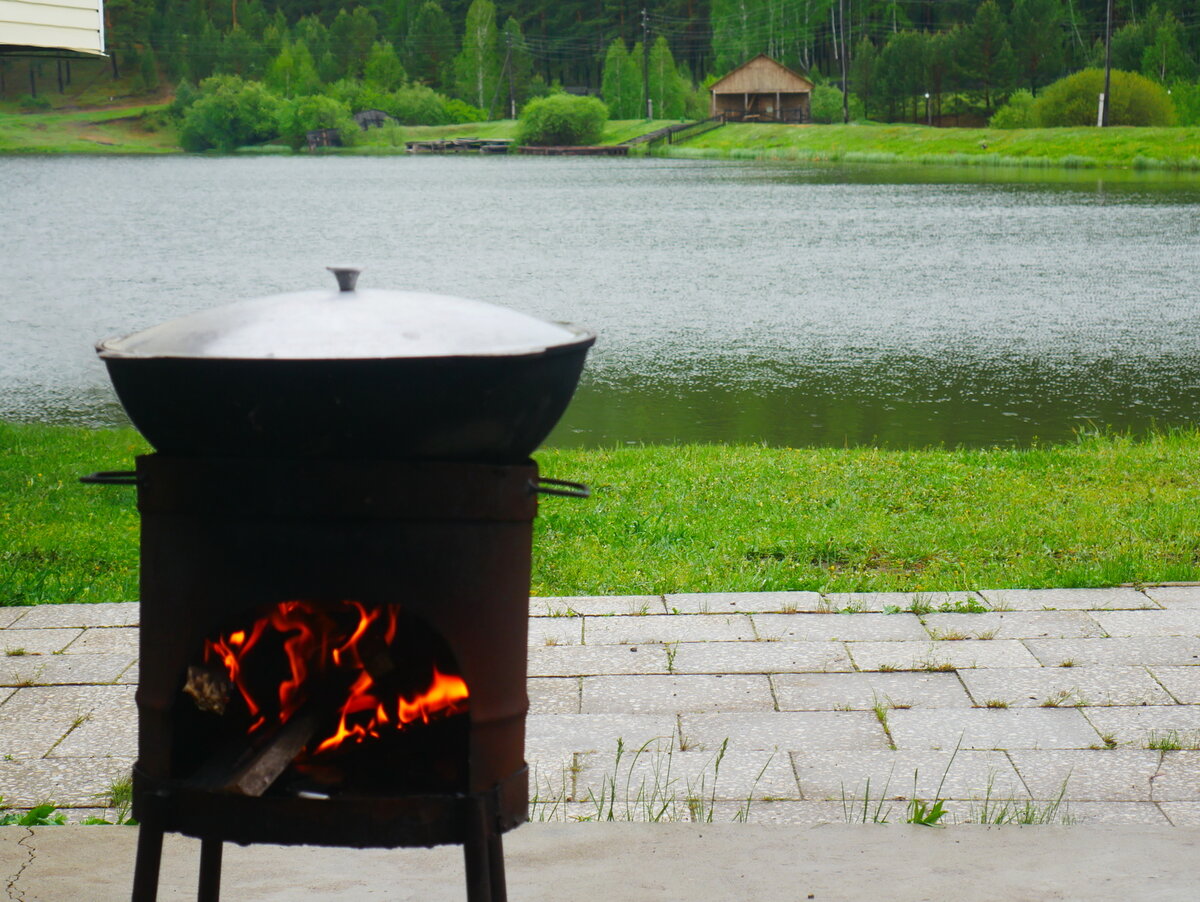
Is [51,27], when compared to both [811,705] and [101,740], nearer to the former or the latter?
[101,740]

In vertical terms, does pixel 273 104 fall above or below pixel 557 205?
above

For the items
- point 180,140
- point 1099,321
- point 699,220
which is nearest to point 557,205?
point 699,220

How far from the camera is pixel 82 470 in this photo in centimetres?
744

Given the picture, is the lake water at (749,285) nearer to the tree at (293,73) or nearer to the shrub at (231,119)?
the shrub at (231,119)

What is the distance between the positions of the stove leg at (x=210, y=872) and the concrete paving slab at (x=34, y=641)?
2012 mm

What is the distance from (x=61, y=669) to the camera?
3.90 metres

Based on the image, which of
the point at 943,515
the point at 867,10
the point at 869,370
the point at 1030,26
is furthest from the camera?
the point at 867,10

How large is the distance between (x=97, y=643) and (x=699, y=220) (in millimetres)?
29147

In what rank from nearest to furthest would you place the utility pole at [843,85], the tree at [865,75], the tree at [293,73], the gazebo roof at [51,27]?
the gazebo roof at [51,27], the utility pole at [843,85], the tree at [865,75], the tree at [293,73]

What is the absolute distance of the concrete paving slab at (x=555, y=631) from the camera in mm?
4129

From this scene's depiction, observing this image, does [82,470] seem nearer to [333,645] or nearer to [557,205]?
[333,645]

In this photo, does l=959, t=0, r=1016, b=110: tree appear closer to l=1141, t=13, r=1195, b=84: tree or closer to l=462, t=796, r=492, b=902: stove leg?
l=1141, t=13, r=1195, b=84: tree

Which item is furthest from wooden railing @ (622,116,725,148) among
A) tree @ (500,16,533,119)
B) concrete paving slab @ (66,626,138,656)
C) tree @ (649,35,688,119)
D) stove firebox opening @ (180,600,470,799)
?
stove firebox opening @ (180,600,470,799)

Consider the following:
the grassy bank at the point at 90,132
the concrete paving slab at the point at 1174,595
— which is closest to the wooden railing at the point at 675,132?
the grassy bank at the point at 90,132
